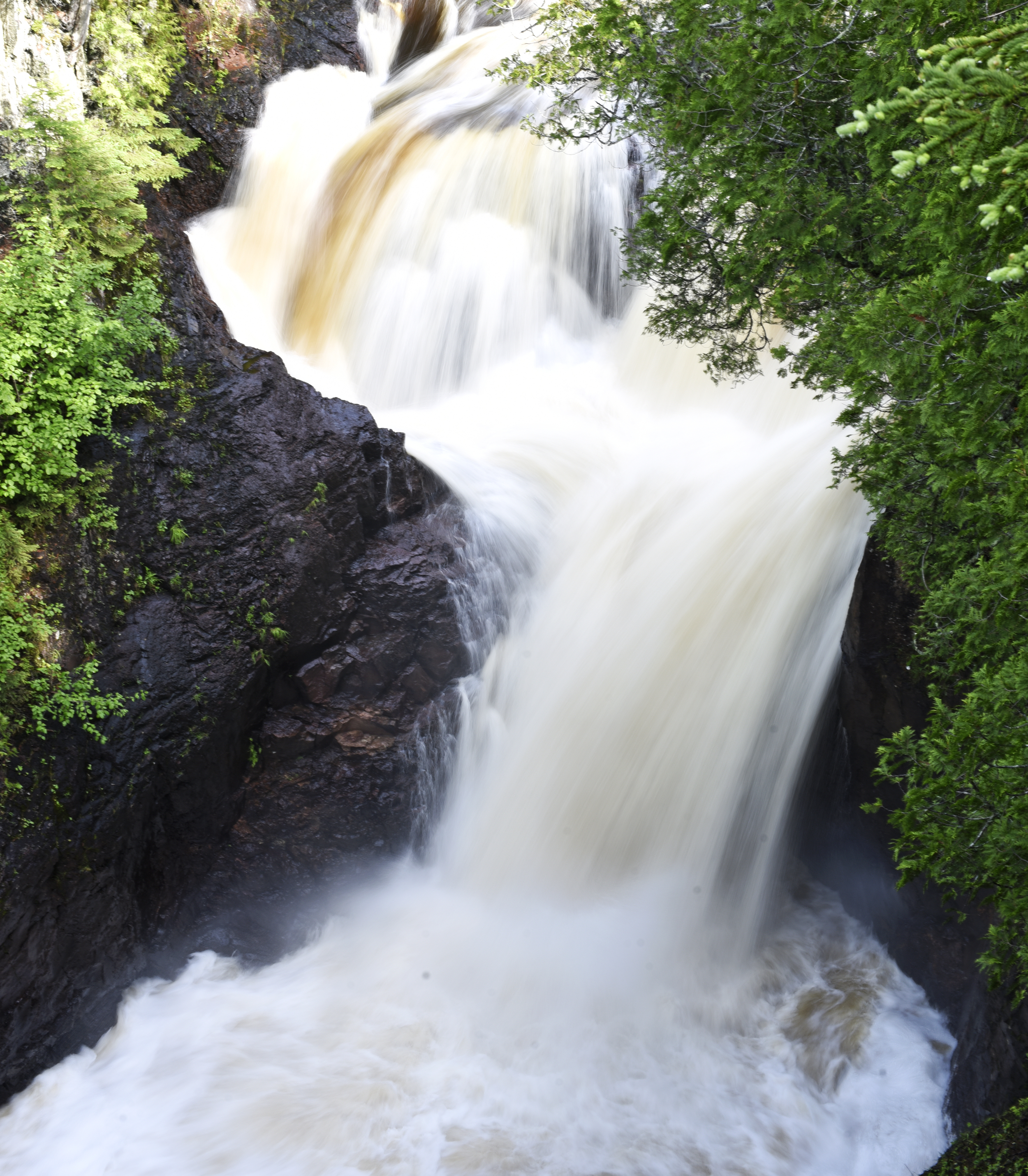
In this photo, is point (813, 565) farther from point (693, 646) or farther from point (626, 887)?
point (626, 887)

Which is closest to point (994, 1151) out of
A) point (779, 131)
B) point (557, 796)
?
point (557, 796)

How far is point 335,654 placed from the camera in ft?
24.2

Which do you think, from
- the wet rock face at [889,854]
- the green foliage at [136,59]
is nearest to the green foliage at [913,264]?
the wet rock face at [889,854]

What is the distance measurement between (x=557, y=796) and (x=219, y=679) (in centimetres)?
313

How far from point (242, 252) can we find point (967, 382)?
389 inches

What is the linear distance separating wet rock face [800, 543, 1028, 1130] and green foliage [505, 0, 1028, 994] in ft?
1.21

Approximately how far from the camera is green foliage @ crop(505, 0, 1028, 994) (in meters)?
2.61

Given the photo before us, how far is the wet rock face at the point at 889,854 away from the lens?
5.04 metres

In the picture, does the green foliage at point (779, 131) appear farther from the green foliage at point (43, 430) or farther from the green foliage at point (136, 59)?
the green foliage at point (136, 59)

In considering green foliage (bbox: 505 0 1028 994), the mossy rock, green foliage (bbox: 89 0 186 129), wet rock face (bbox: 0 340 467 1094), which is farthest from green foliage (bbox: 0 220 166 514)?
the mossy rock

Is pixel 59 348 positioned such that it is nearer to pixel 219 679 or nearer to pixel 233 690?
pixel 219 679

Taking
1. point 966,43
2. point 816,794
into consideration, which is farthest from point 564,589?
point 966,43

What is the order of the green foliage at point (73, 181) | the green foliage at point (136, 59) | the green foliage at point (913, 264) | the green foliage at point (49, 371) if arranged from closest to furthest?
the green foliage at point (913, 264), the green foliage at point (49, 371), the green foliage at point (73, 181), the green foliage at point (136, 59)

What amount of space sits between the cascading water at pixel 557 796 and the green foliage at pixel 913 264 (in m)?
1.64
